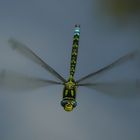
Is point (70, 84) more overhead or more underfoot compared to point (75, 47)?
more underfoot

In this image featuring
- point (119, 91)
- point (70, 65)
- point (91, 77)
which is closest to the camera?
point (119, 91)

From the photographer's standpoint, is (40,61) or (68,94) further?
Answer: (40,61)

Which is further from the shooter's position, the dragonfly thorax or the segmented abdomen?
the segmented abdomen

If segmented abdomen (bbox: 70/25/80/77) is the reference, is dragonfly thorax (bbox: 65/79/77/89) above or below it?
below

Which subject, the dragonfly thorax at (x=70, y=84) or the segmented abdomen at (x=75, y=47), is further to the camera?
the segmented abdomen at (x=75, y=47)

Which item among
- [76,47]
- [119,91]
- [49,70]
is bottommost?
[119,91]

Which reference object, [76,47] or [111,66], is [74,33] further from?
[111,66]

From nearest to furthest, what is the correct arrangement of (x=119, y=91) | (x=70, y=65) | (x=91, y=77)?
(x=119, y=91) < (x=91, y=77) < (x=70, y=65)

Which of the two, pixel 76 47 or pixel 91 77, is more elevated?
pixel 76 47

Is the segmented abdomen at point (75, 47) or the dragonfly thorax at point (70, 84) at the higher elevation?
the segmented abdomen at point (75, 47)

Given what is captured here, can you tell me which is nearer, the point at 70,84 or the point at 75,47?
the point at 70,84

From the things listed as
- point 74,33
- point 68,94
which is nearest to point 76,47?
point 74,33
